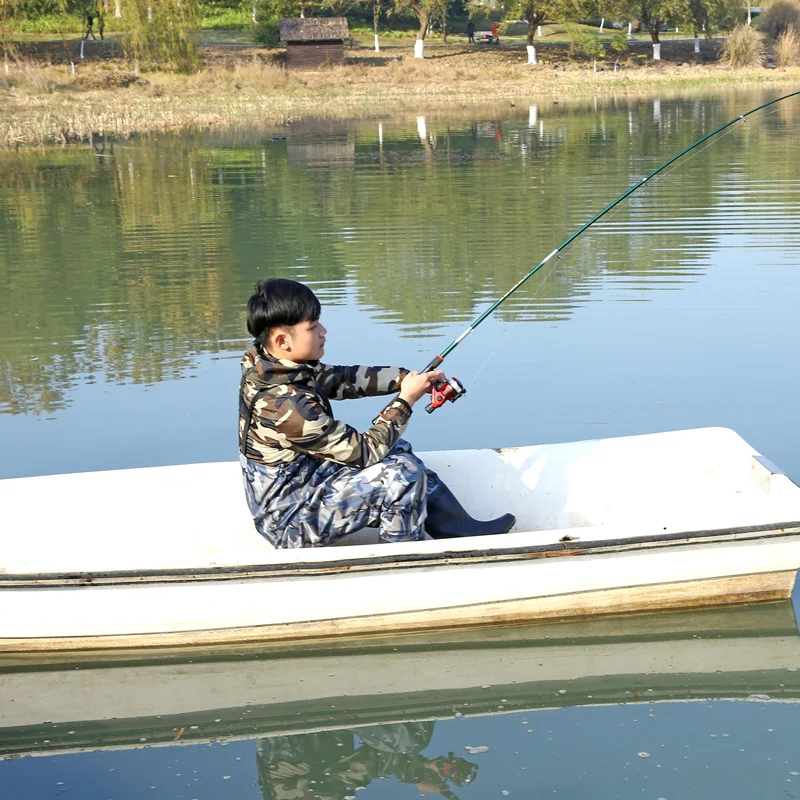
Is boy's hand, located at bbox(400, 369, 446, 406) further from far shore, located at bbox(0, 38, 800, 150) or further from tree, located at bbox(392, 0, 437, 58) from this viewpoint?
tree, located at bbox(392, 0, 437, 58)

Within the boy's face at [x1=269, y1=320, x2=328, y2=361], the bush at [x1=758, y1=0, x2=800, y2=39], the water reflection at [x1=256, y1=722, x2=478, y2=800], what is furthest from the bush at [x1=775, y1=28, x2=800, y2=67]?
the water reflection at [x1=256, y1=722, x2=478, y2=800]

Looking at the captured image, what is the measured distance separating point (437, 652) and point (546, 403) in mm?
3107

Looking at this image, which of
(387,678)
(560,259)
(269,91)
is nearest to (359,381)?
(387,678)

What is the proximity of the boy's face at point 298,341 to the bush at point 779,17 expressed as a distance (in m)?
56.8

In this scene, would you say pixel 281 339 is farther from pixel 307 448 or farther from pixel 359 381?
pixel 359 381

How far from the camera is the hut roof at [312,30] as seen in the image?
5047cm

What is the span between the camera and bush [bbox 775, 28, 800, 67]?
4731 centimetres

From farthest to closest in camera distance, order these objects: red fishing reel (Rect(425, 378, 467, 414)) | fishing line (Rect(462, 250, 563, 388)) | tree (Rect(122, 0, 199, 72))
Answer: tree (Rect(122, 0, 199, 72))
fishing line (Rect(462, 250, 563, 388))
red fishing reel (Rect(425, 378, 467, 414))

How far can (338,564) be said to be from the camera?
4.54 metres

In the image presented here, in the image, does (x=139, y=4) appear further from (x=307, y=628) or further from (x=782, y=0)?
(x=307, y=628)

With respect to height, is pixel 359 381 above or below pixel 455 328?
above

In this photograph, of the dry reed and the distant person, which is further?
the distant person

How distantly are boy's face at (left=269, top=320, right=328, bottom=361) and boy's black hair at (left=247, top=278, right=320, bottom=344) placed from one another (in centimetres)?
3

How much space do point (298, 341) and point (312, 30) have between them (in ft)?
161
